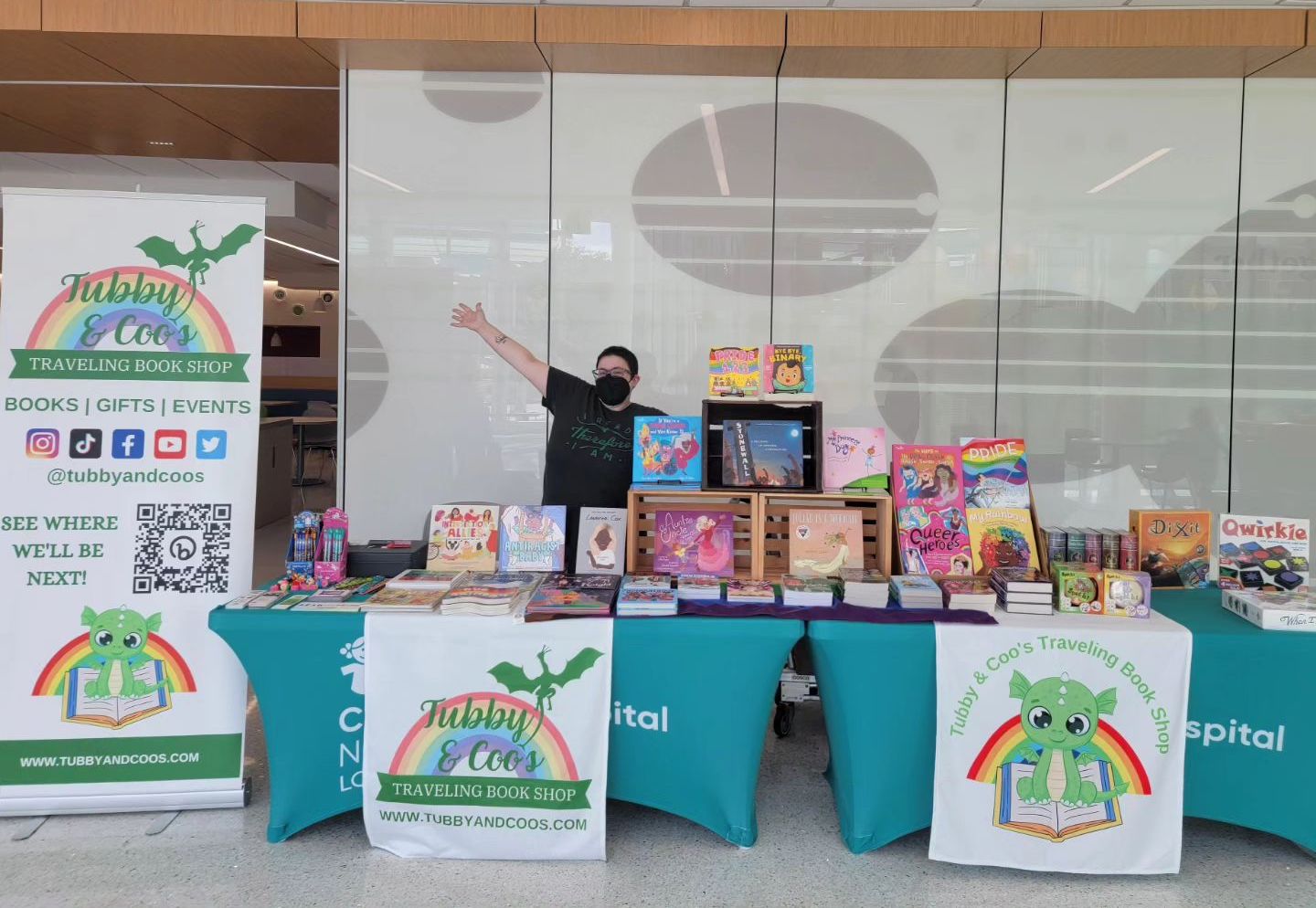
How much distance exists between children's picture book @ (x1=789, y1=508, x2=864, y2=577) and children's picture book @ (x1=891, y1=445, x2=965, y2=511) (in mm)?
186

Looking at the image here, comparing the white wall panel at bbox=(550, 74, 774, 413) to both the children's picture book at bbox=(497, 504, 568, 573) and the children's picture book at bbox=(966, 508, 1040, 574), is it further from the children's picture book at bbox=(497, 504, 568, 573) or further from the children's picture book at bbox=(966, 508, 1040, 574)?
the children's picture book at bbox=(966, 508, 1040, 574)

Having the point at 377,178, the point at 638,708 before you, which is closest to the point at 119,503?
the point at 638,708

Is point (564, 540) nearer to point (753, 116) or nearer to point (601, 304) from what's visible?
point (601, 304)

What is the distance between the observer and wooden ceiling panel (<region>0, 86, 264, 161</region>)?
523 cm

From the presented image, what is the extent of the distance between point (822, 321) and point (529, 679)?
115 inches

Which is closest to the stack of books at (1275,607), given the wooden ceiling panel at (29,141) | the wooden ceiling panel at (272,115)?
the wooden ceiling panel at (272,115)

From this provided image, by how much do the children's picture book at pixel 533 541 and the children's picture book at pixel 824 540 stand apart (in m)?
0.84

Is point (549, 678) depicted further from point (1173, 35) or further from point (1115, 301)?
point (1173, 35)

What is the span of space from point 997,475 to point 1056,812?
1117 mm

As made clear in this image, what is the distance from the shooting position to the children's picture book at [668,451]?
123 inches

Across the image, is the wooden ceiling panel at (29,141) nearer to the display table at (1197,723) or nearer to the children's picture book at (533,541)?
the children's picture book at (533,541)

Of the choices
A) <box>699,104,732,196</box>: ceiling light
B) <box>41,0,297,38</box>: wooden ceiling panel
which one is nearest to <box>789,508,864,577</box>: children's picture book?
<box>699,104,732,196</box>: ceiling light

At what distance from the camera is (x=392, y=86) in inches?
184

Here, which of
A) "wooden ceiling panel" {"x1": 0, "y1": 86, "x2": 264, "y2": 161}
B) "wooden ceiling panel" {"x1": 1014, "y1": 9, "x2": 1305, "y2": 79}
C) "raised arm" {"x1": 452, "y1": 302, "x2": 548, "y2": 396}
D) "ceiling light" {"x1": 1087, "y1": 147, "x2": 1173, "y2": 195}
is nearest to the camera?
"raised arm" {"x1": 452, "y1": 302, "x2": 548, "y2": 396}
